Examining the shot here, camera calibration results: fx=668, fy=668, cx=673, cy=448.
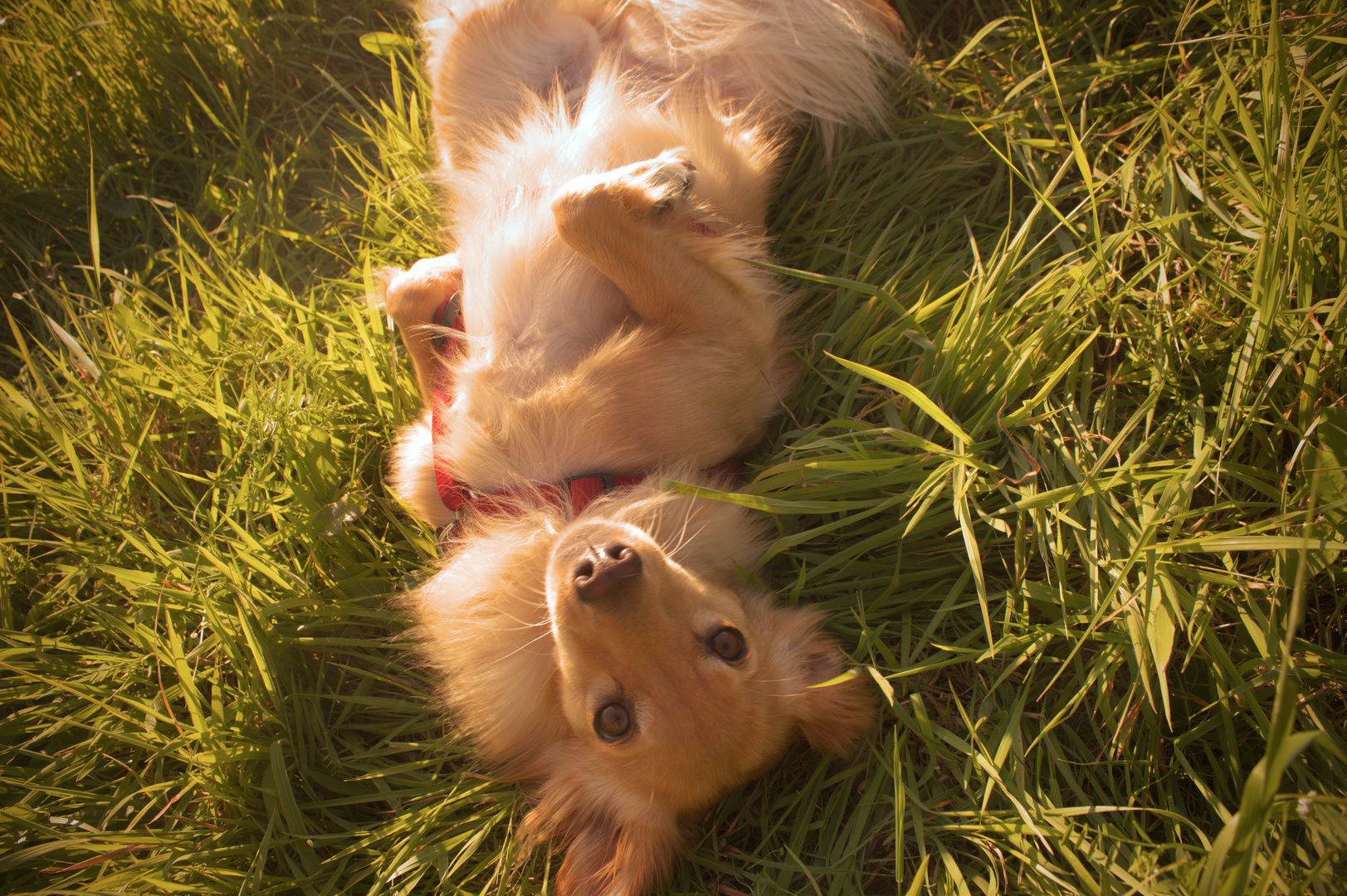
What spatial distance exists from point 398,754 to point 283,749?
0.36m

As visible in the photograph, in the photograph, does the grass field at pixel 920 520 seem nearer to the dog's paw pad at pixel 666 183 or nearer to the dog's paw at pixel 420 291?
the dog's paw at pixel 420 291

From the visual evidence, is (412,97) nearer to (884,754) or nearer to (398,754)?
(398,754)

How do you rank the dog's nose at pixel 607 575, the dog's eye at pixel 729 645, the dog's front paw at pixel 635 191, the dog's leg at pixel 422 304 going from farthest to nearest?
the dog's leg at pixel 422 304, the dog's front paw at pixel 635 191, the dog's eye at pixel 729 645, the dog's nose at pixel 607 575

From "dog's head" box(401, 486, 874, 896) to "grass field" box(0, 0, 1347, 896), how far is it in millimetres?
184

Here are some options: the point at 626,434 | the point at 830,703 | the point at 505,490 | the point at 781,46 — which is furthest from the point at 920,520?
the point at 781,46

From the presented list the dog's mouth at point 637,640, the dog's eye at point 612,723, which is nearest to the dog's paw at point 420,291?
the dog's mouth at point 637,640

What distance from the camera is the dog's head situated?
175 cm

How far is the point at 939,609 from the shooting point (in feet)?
6.49

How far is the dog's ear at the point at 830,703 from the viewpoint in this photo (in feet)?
6.27

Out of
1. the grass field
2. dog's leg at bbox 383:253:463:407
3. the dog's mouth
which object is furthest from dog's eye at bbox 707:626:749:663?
dog's leg at bbox 383:253:463:407

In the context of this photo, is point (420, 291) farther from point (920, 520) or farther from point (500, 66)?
point (920, 520)

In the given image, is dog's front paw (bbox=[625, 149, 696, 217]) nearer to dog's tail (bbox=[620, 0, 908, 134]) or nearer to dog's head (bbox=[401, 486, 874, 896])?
dog's tail (bbox=[620, 0, 908, 134])

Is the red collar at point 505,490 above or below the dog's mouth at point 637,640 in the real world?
above

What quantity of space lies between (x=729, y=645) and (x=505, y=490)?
848 millimetres
